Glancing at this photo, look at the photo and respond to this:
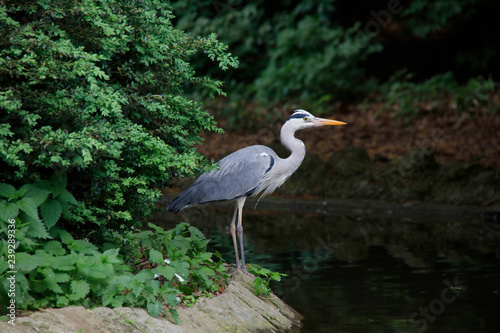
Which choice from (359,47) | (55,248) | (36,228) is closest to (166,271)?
(55,248)

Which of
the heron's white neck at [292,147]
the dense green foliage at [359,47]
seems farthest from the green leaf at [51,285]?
the dense green foliage at [359,47]

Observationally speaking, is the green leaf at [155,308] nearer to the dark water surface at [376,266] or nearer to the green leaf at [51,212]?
the green leaf at [51,212]

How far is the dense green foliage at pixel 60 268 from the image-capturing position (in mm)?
5312

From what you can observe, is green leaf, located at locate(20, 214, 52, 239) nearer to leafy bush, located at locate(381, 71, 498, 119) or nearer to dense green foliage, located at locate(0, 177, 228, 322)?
dense green foliage, located at locate(0, 177, 228, 322)

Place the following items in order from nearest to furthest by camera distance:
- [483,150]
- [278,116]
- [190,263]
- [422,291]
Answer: [190,263]
[422,291]
[483,150]
[278,116]

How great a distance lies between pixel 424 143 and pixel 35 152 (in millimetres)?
12875

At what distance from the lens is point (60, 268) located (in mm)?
5562

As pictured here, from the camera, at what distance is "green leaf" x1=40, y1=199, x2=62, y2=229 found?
5.82 m

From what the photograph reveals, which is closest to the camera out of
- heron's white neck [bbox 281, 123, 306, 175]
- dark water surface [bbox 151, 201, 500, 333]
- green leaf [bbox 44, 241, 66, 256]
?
green leaf [bbox 44, 241, 66, 256]

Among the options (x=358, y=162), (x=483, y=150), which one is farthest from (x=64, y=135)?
(x=483, y=150)

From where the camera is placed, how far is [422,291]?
8.11 m

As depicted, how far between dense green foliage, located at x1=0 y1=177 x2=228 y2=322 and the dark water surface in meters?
1.69

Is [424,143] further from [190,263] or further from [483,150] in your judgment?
[190,263]

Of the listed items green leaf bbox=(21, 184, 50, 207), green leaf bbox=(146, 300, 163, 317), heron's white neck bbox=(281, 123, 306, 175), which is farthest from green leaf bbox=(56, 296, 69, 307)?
heron's white neck bbox=(281, 123, 306, 175)
